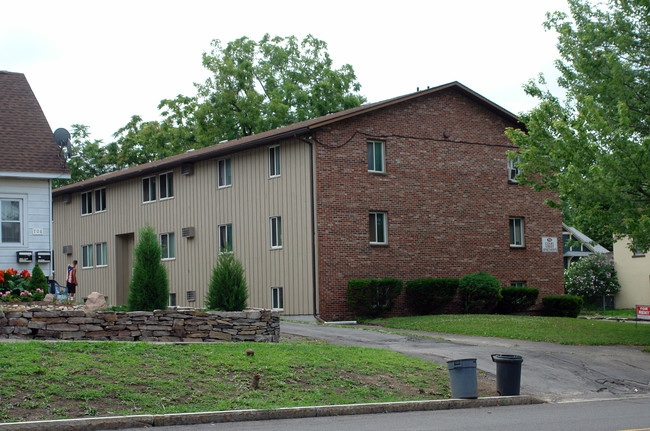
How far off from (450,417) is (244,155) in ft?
66.9

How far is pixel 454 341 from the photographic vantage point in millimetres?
21578

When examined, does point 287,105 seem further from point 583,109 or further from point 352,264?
point 583,109

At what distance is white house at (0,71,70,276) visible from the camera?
76.6 feet

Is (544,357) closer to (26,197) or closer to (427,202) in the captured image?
(427,202)

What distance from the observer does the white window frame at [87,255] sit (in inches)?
1560

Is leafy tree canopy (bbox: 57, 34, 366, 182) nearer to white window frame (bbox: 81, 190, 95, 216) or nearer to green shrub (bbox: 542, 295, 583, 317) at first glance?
white window frame (bbox: 81, 190, 95, 216)

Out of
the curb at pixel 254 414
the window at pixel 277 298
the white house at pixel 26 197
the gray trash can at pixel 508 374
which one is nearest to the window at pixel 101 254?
the window at pixel 277 298

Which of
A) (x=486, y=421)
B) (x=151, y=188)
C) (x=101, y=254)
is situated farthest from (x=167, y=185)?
(x=486, y=421)

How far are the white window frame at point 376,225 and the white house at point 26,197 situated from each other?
34.8ft

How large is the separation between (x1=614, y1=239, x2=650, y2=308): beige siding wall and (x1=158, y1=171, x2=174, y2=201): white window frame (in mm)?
25743

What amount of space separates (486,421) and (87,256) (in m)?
31.5

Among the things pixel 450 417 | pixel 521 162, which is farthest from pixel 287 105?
pixel 450 417

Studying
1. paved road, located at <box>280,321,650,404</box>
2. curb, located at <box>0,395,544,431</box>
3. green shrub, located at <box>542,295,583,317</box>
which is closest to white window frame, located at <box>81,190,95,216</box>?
paved road, located at <box>280,321,650,404</box>

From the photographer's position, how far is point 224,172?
106 feet
